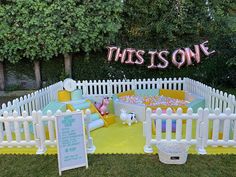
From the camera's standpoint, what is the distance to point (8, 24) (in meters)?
8.91

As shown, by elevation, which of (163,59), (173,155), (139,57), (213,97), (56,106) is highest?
(139,57)

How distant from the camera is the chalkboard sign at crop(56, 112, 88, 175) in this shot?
378 centimetres

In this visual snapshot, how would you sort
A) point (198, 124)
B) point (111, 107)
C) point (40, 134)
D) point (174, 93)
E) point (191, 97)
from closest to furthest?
1. point (198, 124)
2. point (40, 134)
3. point (191, 97)
4. point (111, 107)
5. point (174, 93)

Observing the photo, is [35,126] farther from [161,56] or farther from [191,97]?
[161,56]

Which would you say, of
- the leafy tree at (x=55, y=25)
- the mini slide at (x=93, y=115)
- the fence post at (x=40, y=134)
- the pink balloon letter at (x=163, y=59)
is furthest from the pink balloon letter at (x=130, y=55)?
the fence post at (x=40, y=134)

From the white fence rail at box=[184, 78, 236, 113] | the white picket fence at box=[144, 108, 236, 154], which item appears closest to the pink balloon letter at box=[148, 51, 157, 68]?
the white fence rail at box=[184, 78, 236, 113]

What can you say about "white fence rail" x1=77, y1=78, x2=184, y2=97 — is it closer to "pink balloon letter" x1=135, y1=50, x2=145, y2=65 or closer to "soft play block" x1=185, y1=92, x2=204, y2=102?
"soft play block" x1=185, y1=92, x2=204, y2=102

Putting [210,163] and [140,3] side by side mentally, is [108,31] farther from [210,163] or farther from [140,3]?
[210,163]

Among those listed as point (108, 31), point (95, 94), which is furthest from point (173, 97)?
point (108, 31)

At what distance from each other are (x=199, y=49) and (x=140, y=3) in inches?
114

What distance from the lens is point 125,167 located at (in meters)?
3.84

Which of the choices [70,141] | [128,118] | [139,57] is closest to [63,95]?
[128,118]

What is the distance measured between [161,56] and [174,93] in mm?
2097

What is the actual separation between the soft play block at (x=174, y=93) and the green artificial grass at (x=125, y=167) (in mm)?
3497
